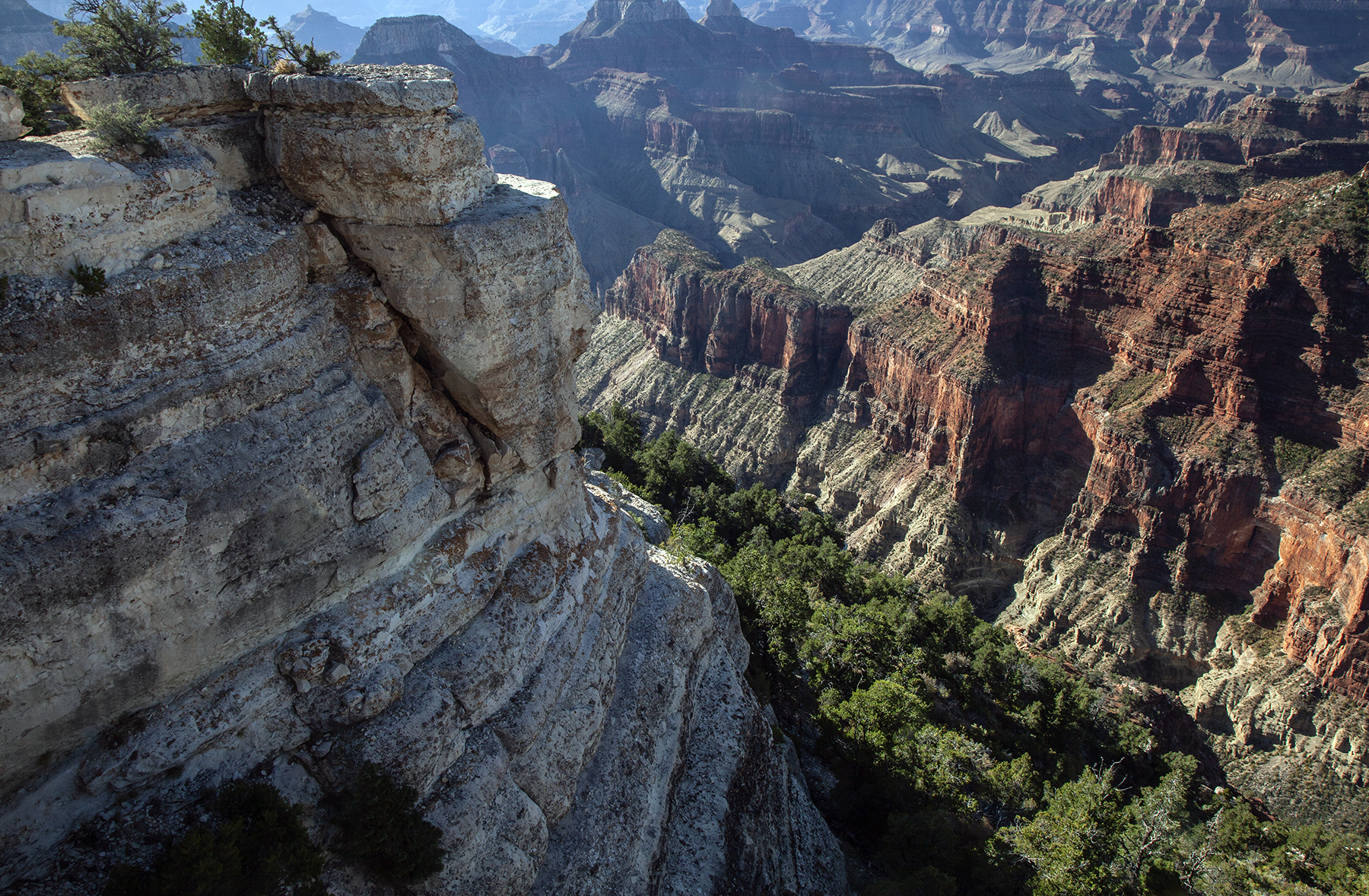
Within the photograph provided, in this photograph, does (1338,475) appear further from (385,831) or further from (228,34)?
(228,34)

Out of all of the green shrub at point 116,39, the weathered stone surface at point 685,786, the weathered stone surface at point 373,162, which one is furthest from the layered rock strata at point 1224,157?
the green shrub at point 116,39

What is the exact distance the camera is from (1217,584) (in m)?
55.4

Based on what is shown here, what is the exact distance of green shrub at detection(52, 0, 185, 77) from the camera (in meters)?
16.4

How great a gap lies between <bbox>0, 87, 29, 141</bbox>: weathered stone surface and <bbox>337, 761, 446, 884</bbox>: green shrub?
14.7 m

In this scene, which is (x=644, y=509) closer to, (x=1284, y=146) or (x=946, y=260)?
(x=946, y=260)

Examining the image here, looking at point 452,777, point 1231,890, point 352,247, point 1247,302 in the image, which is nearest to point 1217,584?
point 1247,302

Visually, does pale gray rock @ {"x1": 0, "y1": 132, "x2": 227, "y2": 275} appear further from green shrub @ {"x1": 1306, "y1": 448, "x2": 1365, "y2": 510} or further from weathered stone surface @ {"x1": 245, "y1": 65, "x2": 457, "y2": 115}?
green shrub @ {"x1": 1306, "y1": 448, "x2": 1365, "y2": 510}

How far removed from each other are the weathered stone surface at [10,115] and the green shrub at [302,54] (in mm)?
5649

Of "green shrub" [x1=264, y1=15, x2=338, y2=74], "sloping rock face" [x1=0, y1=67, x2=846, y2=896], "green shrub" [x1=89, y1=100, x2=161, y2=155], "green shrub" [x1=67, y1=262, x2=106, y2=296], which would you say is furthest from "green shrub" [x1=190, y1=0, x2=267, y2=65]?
"green shrub" [x1=67, y1=262, x2=106, y2=296]

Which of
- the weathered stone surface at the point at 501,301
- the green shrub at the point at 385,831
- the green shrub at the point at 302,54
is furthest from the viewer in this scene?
the weathered stone surface at the point at 501,301

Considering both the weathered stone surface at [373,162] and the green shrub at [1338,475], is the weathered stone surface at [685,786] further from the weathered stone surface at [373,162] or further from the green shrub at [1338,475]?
the green shrub at [1338,475]

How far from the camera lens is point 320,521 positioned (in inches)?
671

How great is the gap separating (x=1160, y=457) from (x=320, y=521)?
6020cm

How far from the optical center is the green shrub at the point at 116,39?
16438 mm
